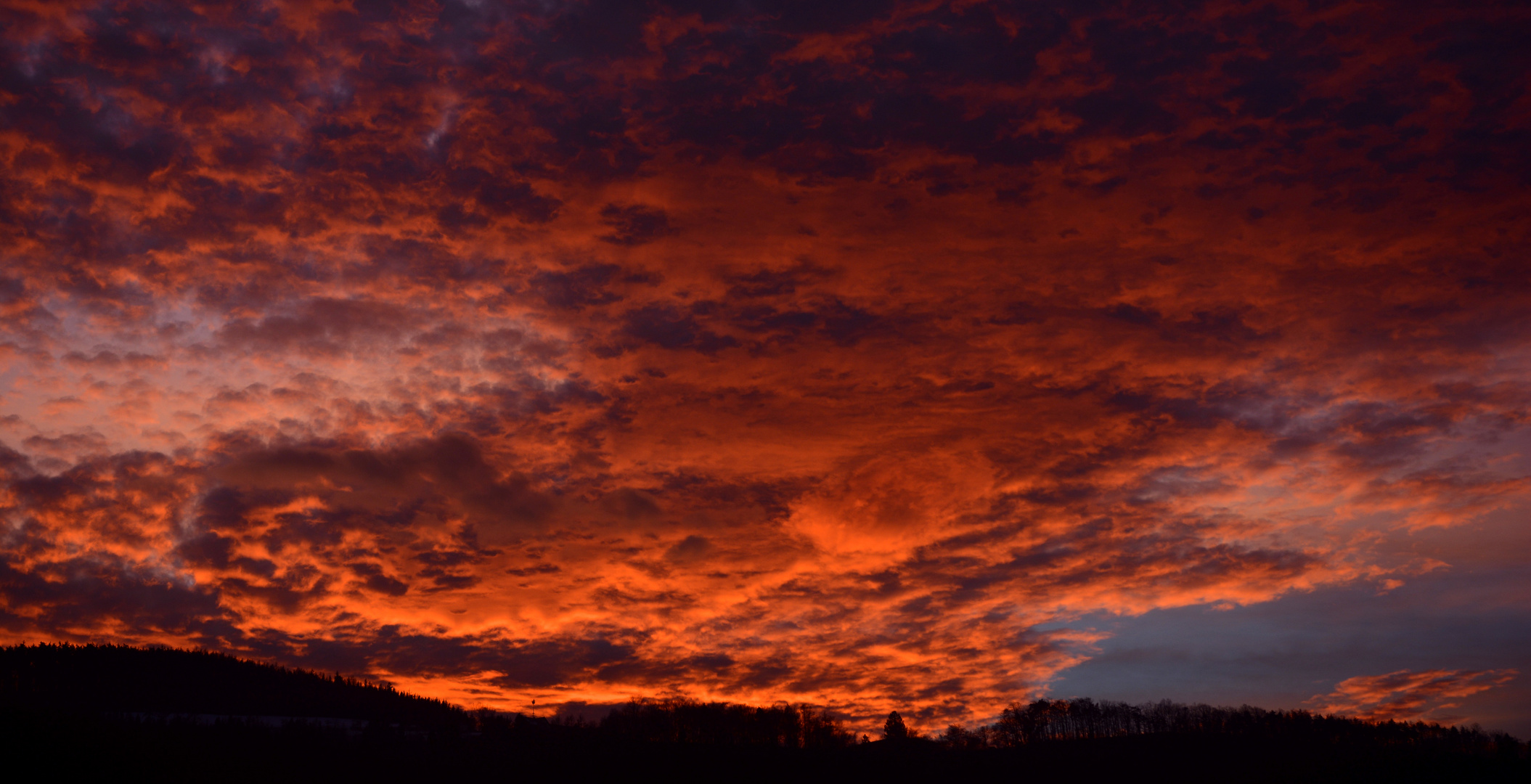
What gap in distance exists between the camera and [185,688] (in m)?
153

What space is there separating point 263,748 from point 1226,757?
462ft

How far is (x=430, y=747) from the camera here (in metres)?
107

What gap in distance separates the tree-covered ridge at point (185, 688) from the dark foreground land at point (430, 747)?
0.49m

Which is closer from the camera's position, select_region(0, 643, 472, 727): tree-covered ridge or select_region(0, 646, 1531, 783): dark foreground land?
select_region(0, 646, 1531, 783): dark foreground land

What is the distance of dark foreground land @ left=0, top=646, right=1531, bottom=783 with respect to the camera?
85.7m

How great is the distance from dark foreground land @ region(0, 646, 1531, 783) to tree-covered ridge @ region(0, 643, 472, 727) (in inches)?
19.1

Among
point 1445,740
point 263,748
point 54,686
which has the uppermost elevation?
point 54,686

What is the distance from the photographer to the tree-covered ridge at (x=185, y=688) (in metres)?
136

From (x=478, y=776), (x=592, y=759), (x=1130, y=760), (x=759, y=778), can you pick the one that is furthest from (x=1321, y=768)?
(x=478, y=776)

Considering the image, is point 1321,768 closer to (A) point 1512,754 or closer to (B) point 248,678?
(A) point 1512,754

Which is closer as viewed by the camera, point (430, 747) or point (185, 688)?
point (430, 747)

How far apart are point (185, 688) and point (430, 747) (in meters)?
75.8

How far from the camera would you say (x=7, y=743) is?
74625 mm

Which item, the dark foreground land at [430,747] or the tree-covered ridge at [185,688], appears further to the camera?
the tree-covered ridge at [185,688]
